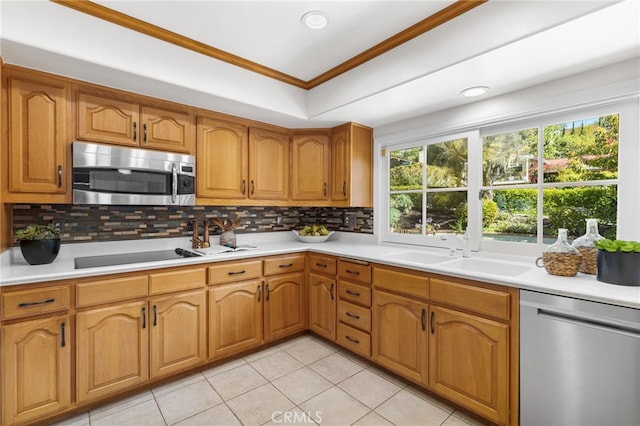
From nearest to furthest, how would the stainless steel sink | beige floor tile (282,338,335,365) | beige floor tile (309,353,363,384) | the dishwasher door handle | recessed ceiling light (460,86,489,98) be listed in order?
the dishwasher door handle → the stainless steel sink → recessed ceiling light (460,86,489,98) → beige floor tile (309,353,363,384) → beige floor tile (282,338,335,365)

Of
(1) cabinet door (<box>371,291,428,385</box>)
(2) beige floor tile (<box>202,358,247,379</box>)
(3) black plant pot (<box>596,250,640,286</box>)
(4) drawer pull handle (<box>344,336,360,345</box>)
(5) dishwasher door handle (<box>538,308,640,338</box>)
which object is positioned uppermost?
(3) black plant pot (<box>596,250,640,286</box>)

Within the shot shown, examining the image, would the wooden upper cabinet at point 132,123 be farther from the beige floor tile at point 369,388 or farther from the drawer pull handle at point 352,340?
the beige floor tile at point 369,388

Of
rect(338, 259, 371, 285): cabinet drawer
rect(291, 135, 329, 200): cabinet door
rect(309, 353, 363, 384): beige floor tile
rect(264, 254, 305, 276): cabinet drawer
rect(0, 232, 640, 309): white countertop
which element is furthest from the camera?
rect(291, 135, 329, 200): cabinet door

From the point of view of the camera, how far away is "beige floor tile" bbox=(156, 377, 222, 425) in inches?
70.8

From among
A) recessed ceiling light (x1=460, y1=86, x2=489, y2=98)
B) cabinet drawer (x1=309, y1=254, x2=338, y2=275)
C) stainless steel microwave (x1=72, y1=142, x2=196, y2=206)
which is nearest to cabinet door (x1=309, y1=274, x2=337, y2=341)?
cabinet drawer (x1=309, y1=254, x2=338, y2=275)

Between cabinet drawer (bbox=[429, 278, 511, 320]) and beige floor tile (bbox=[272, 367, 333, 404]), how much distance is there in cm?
99

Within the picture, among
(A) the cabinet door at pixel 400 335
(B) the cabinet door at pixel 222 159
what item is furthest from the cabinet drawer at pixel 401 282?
(B) the cabinet door at pixel 222 159

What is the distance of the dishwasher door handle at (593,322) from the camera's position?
1273 mm

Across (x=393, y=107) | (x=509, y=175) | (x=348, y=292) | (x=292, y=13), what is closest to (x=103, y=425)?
(x=348, y=292)

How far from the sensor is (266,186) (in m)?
2.98

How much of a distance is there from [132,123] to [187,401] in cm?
194

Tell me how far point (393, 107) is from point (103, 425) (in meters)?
2.87

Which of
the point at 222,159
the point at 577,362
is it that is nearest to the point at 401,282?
the point at 577,362

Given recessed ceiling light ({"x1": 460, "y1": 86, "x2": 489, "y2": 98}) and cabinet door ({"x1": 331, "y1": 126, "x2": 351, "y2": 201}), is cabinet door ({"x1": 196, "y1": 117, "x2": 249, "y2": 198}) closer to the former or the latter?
cabinet door ({"x1": 331, "y1": 126, "x2": 351, "y2": 201})
